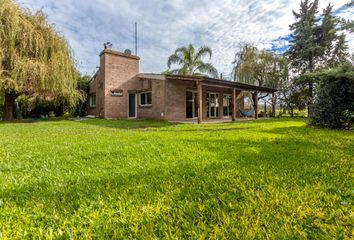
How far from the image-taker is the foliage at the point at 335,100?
870cm

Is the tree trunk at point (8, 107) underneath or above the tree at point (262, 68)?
underneath

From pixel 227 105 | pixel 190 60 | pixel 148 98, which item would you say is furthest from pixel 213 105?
pixel 190 60

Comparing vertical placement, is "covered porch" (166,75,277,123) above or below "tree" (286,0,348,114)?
below

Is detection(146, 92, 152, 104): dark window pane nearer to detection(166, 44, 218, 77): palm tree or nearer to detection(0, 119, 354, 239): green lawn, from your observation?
detection(166, 44, 218, 77): palm tree

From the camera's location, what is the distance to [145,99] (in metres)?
17.1

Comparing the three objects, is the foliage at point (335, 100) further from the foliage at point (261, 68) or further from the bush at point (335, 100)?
the foliage at point (261, 68)

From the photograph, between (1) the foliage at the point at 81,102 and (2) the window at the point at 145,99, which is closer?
(2) the window at the point at 145,99

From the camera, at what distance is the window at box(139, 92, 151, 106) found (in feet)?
55.0

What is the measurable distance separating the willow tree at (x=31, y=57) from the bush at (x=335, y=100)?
14589 millimetres

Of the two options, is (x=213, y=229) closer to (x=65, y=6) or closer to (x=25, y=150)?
(x=25, y=150)

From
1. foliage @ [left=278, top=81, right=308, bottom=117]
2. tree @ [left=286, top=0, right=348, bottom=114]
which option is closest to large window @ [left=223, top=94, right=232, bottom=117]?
foliage @ [left=278, top=81, right=308, bottom=117]

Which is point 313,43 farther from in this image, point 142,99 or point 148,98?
point 142,99

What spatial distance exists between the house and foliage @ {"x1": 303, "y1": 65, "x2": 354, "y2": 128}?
5.75m

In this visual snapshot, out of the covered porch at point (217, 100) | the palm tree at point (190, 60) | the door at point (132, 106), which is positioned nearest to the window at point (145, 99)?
the door at point (132, 106)
